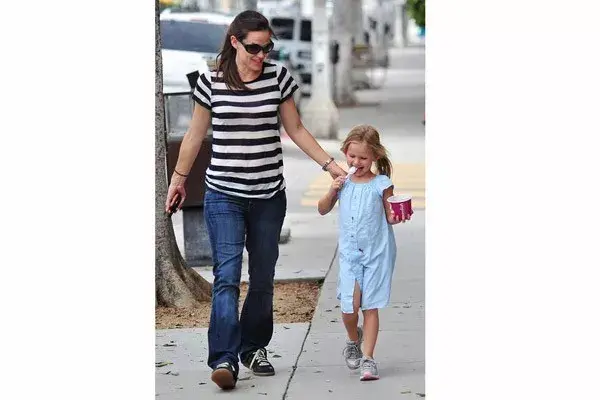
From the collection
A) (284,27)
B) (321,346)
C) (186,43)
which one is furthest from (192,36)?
(321,346)

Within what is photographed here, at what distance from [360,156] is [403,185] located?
9125mm

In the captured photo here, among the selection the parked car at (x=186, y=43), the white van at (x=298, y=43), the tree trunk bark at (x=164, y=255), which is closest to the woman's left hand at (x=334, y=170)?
the tree trunk bark at (x=164, y=255)

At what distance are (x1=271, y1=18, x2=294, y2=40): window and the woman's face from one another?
2582 cm

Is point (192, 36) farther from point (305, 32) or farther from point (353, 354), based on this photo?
point (353, 354)

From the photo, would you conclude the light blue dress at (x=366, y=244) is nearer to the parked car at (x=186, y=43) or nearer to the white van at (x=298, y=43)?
the parked car at (x=186, y=43)

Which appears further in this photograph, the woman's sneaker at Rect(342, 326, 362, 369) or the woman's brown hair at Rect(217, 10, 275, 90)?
the woman's sneaker at Rect(342, 326, 362, 369)

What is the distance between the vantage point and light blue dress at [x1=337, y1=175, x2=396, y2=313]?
277 inches

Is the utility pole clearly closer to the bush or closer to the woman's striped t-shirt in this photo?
the bush

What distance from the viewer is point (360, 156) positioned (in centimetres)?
696

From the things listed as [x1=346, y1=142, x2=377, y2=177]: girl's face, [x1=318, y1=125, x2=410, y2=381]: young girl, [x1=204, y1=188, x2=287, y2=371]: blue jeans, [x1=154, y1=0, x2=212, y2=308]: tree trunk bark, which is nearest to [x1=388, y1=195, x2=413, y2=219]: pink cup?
[x1=318, y1=125, x2=410, y2=381]: young girl
